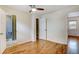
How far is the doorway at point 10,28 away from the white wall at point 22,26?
185 mm

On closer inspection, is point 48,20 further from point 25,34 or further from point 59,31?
point 25,34

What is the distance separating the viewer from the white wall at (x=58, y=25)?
5020mm

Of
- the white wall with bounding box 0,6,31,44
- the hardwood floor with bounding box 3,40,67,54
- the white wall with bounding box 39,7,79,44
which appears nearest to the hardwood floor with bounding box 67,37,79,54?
the hardwood floor with bounding box 3,40,67,54

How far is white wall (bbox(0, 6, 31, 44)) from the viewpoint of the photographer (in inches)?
203

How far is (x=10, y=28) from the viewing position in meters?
5.00

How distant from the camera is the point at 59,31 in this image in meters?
5.45

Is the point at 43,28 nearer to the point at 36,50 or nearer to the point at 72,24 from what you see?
the point at 36,50

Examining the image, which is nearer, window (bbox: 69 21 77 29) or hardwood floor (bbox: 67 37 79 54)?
hardwood floor (bbox: 67 37 79 54)

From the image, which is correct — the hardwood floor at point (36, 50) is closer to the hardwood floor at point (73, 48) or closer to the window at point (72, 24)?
the hardwood floor at point (73, 48)

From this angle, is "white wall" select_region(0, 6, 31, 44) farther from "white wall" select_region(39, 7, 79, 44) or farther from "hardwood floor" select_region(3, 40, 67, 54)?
"white wall" select_region(39, 7, 79, 44)

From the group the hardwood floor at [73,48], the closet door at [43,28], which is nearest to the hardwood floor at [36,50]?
the hardwood floor at [73,48]

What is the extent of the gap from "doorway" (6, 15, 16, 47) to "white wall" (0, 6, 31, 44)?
185mm
